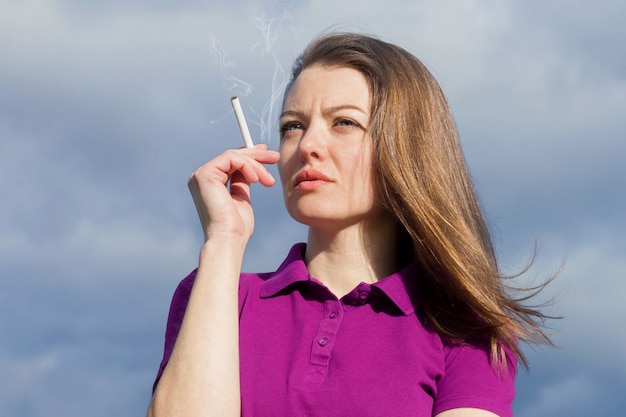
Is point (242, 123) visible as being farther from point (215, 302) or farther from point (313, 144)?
point (215, 302)

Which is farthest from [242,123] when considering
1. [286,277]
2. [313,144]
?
[286,277]

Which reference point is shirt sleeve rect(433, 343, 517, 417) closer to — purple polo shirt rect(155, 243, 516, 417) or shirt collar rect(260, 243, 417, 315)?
purple polo shirt rect(155, 243, 516, 417)

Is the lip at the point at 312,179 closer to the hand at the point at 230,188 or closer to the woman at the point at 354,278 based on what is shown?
the woman at the point at 354,278

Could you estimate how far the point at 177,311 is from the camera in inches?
142

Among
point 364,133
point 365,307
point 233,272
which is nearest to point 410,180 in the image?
point 364,133

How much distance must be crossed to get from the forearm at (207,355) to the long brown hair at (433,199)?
27.2 inches

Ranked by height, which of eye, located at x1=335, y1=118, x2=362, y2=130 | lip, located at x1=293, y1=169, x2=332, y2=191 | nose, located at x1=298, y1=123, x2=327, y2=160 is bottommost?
lip, located at x1=293, y1=169, x2=332, y2=191

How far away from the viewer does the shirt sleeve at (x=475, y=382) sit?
3301 mm

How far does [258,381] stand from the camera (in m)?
3.26

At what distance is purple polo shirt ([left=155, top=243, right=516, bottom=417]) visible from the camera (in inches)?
126

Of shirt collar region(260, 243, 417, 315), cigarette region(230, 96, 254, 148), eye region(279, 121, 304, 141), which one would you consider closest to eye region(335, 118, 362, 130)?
eye region(279, 121, 304, 141)

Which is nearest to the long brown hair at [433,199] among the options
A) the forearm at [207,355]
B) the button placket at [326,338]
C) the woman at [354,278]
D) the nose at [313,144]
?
the woman at [354,278]

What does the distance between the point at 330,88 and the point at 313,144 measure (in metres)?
0.26

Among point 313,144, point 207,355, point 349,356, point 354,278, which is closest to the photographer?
point 207,355
